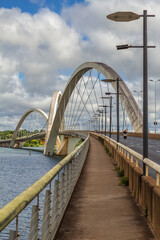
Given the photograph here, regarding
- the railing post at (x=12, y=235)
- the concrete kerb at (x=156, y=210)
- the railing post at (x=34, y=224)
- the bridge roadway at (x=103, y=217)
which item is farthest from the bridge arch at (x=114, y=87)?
the railing post at (x=12, y=235)

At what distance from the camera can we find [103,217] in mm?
8352

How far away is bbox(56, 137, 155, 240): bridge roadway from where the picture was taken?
6882mm

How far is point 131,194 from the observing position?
1145 cm

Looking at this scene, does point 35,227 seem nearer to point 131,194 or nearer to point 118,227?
point 118,227

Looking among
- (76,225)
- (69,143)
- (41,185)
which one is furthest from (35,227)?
(69,143)

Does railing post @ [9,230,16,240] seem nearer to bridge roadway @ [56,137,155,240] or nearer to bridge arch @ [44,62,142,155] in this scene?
bridge roadway @ [56,137,155,240]

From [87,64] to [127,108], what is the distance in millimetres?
12971

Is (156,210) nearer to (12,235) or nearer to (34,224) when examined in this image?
(34,224)

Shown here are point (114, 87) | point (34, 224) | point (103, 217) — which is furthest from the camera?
point (114, 87)

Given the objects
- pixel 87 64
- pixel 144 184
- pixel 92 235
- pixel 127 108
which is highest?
pixel 87 64

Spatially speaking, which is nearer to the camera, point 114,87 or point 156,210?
point 156,210

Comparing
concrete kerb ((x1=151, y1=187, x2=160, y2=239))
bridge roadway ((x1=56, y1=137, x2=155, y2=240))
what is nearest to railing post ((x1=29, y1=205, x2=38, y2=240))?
bridge roadway ((x1=56, y1=137, x2=155, y2=240))

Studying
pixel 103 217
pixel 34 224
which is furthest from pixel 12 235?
pixel 103 217

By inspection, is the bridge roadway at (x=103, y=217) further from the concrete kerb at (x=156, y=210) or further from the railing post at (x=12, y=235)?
the railing post at (x=12, y=235)
